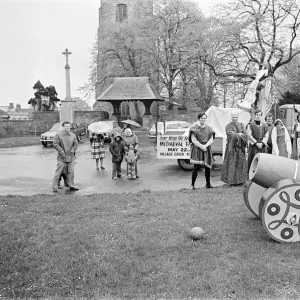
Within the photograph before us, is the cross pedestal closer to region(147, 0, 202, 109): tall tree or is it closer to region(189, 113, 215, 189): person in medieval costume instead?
region(147, 0, 202, 109): tall tree

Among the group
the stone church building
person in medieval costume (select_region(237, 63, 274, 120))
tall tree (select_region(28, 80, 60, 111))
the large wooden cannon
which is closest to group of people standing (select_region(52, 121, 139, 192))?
person in medieval costume (select_region(237, 63, 274, 120))

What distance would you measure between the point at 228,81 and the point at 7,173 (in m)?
24.4

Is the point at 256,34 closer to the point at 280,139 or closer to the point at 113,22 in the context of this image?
the point at 280,139

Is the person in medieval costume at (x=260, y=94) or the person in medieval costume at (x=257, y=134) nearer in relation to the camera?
the person in medieval costume at (x=257, y=134)

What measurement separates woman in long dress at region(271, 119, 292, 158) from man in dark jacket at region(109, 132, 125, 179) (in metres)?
4.36

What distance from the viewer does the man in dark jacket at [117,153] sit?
11086 mm

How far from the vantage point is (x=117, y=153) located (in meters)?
11.1

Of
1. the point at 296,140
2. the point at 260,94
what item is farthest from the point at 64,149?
the point at 296,140

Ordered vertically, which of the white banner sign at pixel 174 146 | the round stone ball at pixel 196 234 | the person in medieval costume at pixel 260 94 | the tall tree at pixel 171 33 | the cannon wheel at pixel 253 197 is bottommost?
the round stone ball at pixel 196 234

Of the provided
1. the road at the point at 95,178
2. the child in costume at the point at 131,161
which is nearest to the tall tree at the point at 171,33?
the road at the point at 95,178

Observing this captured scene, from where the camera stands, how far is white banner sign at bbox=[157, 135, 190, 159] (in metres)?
12.1

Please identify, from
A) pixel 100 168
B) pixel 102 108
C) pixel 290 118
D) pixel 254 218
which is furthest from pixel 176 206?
pixel 102 108

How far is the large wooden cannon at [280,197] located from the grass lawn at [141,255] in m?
0.19

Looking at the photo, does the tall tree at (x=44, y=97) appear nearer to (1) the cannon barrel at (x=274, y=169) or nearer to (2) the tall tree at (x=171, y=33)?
(2) the tall tree at (x=171, y=33)
